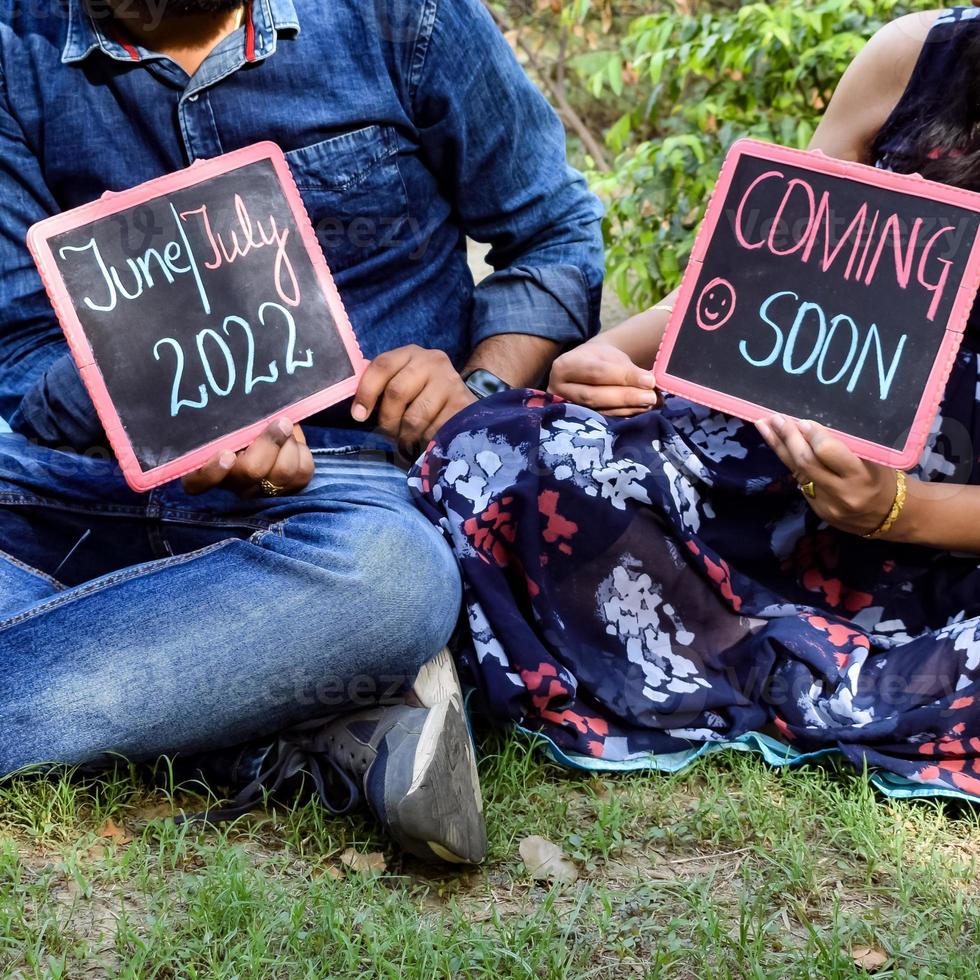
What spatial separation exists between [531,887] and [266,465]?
0.78 m

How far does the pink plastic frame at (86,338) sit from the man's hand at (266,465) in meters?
0.02

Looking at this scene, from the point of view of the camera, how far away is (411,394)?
223 cm

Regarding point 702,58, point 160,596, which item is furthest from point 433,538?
point 702,58

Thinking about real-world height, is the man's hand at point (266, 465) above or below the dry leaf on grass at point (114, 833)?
above

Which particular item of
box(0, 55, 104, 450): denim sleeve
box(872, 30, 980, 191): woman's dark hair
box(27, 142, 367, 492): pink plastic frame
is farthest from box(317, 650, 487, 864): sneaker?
box(872, 30, 980, 191): woman's dark hair

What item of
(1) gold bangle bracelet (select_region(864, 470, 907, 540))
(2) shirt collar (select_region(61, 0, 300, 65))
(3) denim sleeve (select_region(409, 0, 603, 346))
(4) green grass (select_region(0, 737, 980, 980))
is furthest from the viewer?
(3) denim sleeve (select_region(409, 0, 603, 346))

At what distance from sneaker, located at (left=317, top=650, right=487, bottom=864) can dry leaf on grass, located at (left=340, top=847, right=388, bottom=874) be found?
73mm

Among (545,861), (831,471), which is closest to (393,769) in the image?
(545,861)

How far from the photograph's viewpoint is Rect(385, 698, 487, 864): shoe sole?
1.76 metres

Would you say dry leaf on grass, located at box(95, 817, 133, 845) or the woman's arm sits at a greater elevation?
the woman's arm

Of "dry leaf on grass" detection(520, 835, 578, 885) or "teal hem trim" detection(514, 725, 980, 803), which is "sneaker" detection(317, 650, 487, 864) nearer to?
"dry leaf on grass" detection(520, 835, 578, 885)

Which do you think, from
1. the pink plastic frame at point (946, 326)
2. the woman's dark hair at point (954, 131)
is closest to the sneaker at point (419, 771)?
the pink plastic frame at point (946, 326)

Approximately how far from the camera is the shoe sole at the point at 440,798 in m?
1.76

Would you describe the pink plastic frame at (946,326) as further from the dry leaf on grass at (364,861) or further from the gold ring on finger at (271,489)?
the dry leaf on grass at (364,861)
